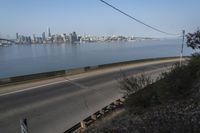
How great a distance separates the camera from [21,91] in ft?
57.4

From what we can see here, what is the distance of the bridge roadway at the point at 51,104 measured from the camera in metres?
10.4

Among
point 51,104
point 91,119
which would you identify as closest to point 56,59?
point 51,104

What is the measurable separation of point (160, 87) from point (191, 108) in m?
2.38

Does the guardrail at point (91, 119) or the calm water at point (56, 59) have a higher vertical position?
the guardrail at point (91, 119)

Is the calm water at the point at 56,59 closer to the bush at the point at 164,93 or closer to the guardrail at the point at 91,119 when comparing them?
the guardrail at the point at 91,119

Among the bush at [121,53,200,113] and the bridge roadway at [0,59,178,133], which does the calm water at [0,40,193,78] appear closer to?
the bridge roadway at [0,59,178,133]

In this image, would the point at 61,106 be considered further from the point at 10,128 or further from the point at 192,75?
the point at 192,75

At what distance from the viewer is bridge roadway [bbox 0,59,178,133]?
410 inches

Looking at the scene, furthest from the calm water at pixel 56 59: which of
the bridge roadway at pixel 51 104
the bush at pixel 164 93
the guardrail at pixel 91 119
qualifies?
the bush at pixel 164 93

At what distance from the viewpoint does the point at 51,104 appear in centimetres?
1359

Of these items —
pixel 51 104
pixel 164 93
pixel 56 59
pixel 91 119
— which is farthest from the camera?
pixel 56 59

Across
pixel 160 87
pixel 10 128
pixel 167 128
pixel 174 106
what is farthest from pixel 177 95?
pixel 10 128

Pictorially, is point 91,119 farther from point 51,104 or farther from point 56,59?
point 56,59

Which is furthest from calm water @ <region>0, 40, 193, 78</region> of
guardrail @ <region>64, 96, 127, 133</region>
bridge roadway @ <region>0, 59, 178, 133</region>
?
guardrail @ <region>64, 96, 127, 133</region>
